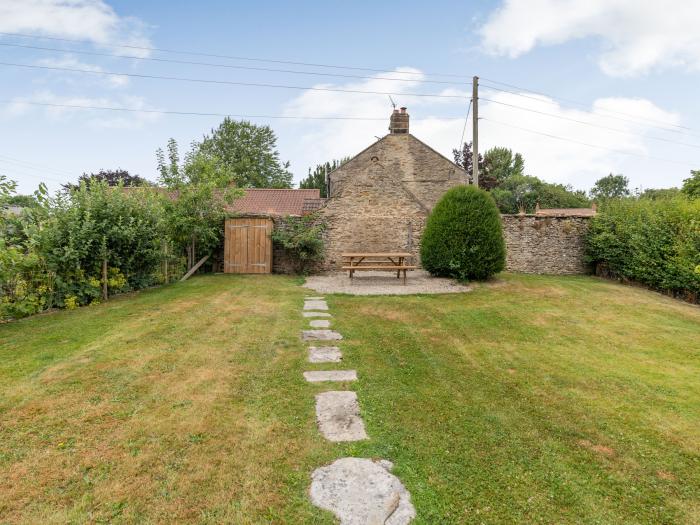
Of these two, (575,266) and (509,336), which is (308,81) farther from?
(509,336)

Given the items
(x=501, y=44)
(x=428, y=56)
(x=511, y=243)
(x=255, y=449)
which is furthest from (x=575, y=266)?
(x=255, y=449)

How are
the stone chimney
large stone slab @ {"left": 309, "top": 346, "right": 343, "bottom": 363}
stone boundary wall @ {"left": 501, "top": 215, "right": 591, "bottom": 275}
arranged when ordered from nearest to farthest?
large stone slab @ {"left": 309, "top": 346, "right": 343, "bottom": 363}, stone boundary wall @ {"left": 501, "top": 215, "right": 591, "bottom": 275}, the stone chimney

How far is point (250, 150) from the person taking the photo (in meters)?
41.4

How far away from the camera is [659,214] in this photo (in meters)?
11.5

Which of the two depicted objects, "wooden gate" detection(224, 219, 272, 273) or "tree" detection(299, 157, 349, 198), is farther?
"tree" detection(299, 157, 349, 198)

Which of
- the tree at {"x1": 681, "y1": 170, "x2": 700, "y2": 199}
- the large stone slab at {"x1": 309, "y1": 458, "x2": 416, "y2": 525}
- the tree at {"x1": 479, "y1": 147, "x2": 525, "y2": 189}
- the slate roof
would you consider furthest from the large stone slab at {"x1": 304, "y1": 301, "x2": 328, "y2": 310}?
the tree at {"x1": 479, "y1": 147, "x2": 525, "y2": 189}

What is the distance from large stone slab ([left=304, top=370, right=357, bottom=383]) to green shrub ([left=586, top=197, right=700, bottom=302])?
30.3 ft

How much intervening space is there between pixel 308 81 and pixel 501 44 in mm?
9402

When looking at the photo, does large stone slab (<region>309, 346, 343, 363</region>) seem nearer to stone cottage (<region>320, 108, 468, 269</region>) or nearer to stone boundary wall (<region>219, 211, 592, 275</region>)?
stone cottage (<region>320, 108, 468, 269</region>)

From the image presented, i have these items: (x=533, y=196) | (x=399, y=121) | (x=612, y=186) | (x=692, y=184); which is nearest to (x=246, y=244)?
(x=399, y=121)

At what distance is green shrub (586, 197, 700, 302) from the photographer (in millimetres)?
10164

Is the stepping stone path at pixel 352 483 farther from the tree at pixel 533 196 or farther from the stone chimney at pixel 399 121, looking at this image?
the tree at pixel 533 196

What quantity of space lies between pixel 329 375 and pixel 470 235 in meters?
7.19

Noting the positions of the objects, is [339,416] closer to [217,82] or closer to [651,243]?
[651,243]
